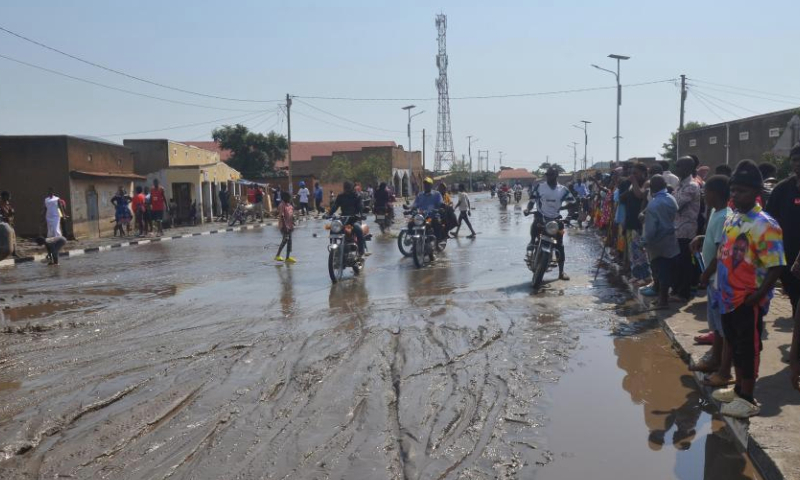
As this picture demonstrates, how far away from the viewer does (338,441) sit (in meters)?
4.64

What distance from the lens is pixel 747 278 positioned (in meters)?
4.81

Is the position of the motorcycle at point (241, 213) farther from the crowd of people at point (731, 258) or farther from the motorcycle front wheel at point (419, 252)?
the crowd of people at point (731, 258)

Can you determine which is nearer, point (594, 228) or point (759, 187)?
point (759, 187)

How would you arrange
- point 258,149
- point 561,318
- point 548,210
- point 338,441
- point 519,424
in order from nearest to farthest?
1. point 338,441
2. point 519,424
3. point 561,318
4. point 548,210
5. point 258,149

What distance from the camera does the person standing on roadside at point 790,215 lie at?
6.10 m

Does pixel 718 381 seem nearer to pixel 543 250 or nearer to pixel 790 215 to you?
pixel 790 215

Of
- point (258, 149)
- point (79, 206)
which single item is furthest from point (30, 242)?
point (258, 149)

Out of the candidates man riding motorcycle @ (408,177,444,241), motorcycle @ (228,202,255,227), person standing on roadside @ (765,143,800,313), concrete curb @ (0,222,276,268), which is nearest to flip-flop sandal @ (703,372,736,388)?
person standing on roadside @ (765,143,800,313)

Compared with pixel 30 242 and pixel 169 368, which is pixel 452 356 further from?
pixel 30 242

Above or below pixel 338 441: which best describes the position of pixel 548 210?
above

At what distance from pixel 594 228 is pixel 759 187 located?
19.1 meters

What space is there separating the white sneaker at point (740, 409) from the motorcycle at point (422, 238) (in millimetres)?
9244

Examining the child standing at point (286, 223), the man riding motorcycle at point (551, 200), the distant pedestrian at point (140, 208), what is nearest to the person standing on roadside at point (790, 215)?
the man riding motorcycle at point (551, 200)

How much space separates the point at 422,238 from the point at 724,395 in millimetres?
9163
